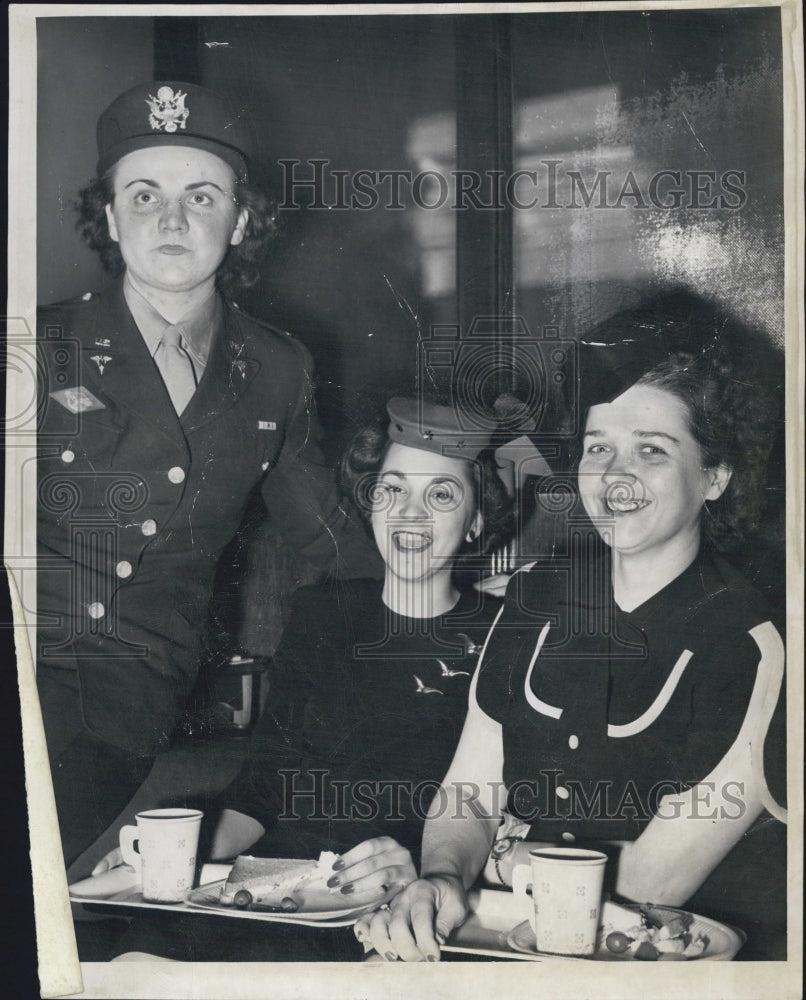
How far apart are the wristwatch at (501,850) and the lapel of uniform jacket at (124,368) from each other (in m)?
0.90

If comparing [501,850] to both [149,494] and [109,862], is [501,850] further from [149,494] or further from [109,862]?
[149,494]

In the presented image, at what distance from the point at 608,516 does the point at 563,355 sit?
0.95 ft

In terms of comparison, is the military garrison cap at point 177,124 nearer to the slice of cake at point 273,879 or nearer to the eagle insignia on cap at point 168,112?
the eagle insignia on cap at point 168,112

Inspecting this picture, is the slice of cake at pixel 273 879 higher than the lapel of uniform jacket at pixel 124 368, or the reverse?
the lapel of uniform jacket at pixel 124 368

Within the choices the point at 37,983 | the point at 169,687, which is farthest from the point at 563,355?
the point at 37,983

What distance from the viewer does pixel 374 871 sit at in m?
1.65

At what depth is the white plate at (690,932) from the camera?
64.1 inches

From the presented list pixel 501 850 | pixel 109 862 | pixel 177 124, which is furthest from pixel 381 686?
pixel 177 124

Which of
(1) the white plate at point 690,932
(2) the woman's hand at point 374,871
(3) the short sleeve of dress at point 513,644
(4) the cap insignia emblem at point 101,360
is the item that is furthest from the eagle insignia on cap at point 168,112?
(1) the white plate at point 690,932

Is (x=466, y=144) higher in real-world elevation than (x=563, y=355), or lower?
higher

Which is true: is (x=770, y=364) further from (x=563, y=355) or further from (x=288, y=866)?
(x=288, y=866)

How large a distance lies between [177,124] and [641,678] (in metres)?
1.25

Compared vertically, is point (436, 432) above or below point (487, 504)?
above

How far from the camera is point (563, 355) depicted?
166cm
